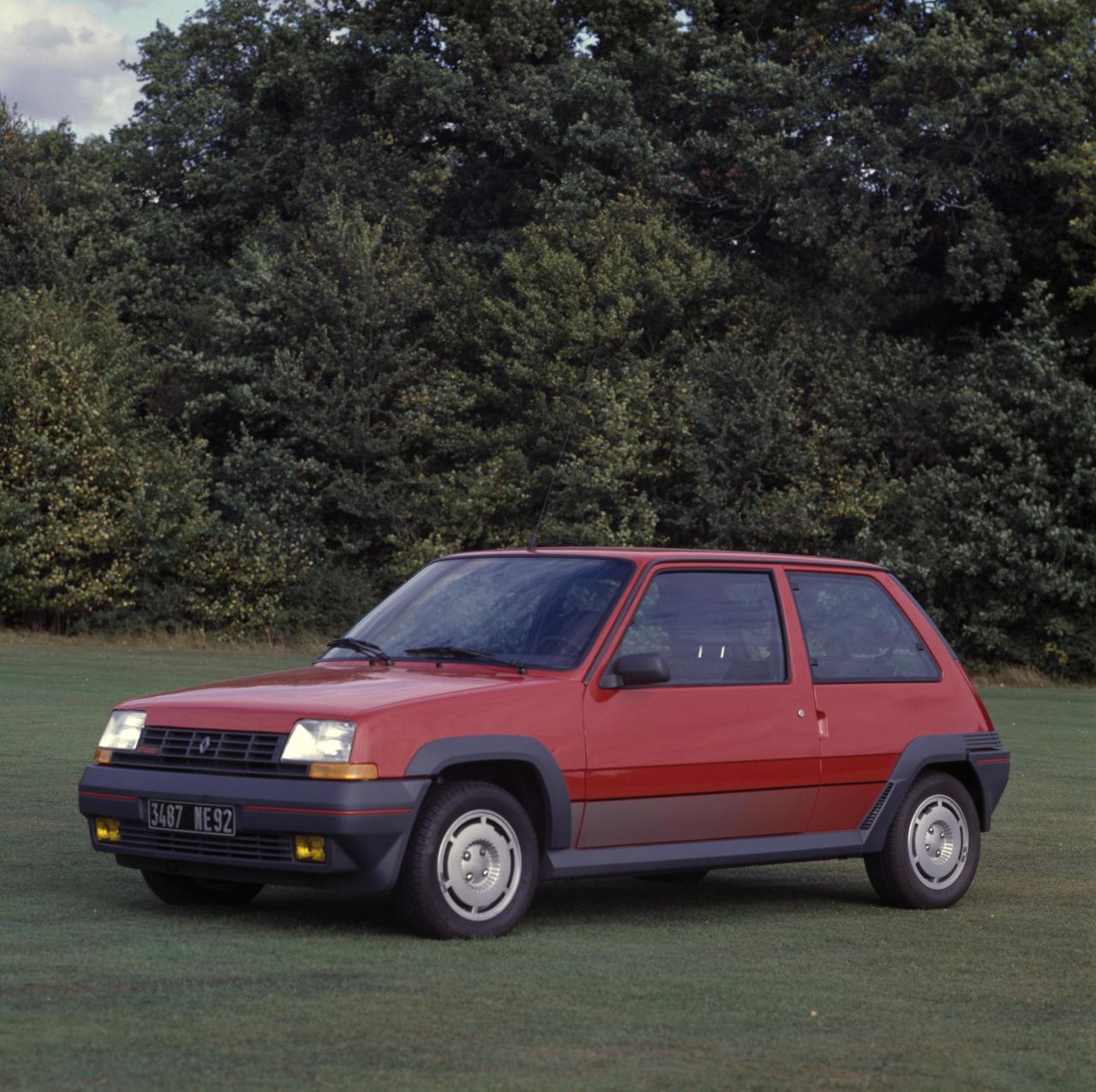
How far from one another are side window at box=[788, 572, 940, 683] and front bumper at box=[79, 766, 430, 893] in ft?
8.46

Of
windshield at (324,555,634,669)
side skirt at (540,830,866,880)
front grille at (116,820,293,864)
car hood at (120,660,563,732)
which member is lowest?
side skirt at (540,830,866,880)

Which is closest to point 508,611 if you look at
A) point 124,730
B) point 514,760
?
point 514,760

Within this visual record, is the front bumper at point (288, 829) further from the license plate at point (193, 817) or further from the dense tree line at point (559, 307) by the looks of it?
the dense tree line at point (559, 307)

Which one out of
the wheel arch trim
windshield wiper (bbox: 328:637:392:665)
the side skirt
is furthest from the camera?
the wheel arch trim

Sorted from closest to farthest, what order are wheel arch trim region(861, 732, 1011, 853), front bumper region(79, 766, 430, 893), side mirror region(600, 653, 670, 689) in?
front bumper region(79, 766, 430, 893) → side mirror region(600, 653, 670, 689) → wheel arch trim region(861, 732, 1011, 853)

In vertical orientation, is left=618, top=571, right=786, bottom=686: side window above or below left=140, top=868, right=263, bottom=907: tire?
above

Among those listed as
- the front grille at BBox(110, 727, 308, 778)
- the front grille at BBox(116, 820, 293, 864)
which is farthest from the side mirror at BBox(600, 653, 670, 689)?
the front grille at BBox(116, 820, 293, 864)

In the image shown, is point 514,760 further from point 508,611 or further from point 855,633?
point 855,633

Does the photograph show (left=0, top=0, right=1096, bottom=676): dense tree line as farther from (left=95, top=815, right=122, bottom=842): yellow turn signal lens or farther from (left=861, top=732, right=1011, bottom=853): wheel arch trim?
(left=95, top=815, right=122, bottom=842): yellow turn signal lens

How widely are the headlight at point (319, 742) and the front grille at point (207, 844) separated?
1.12ft

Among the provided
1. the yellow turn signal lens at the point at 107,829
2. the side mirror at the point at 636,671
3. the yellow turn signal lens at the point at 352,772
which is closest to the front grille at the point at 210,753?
the yellow turn signal lens at the point at 352,772

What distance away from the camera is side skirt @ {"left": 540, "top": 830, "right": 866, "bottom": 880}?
8.72m

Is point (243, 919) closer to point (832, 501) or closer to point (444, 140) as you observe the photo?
point (832, 501)

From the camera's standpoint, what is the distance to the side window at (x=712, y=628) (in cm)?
934
